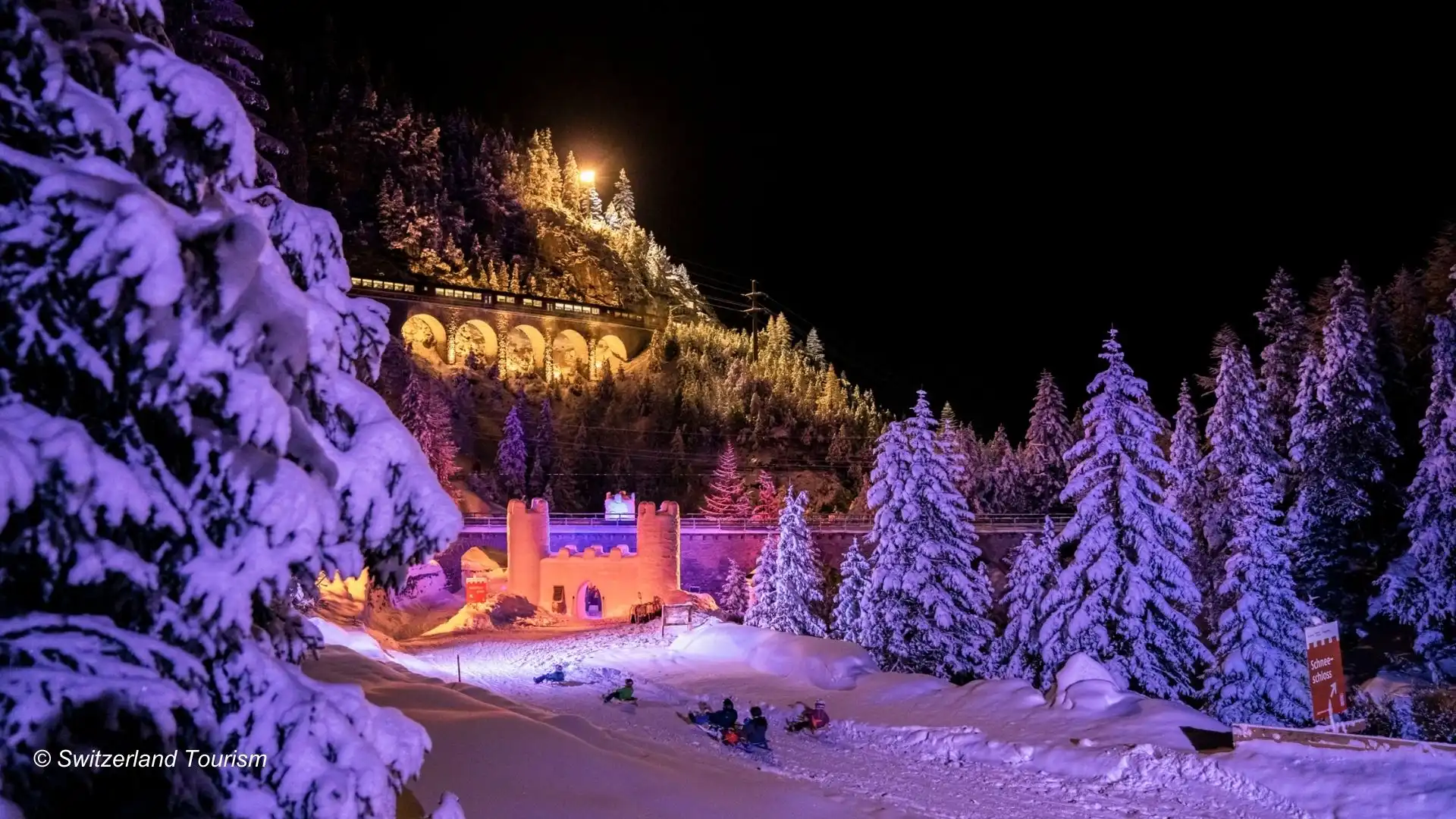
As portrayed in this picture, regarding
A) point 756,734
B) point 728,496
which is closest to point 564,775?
point 756,734

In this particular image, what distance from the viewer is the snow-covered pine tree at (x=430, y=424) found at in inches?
2301


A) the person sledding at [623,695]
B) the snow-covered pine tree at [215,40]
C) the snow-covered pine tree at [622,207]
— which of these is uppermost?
the snow-covered pine tree at [622,207]

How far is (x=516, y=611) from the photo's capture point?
39969 mm

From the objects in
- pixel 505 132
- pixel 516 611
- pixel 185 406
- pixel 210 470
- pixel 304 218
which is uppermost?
pixel 505 132

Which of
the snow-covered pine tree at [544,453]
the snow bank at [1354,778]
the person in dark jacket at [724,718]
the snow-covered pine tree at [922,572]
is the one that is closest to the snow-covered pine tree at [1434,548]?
the snow-covered pine tree at [922,572]

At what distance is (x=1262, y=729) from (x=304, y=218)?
1378 centimetres

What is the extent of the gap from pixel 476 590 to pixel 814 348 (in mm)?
83461

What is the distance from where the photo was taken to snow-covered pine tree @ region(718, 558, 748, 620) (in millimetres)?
47812

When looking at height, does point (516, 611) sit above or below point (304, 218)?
below

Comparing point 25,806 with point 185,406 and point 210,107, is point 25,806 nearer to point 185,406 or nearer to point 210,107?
point 185,406

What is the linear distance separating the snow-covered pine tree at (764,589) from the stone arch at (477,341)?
52.7m

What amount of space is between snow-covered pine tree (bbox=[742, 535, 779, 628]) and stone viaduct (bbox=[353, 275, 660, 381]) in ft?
170

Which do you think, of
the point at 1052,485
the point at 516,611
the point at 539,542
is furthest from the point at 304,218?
the point at 1052,485

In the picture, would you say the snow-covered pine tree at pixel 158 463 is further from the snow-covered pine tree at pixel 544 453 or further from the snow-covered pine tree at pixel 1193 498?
the snow-covered pine tree at pixel 544 453
